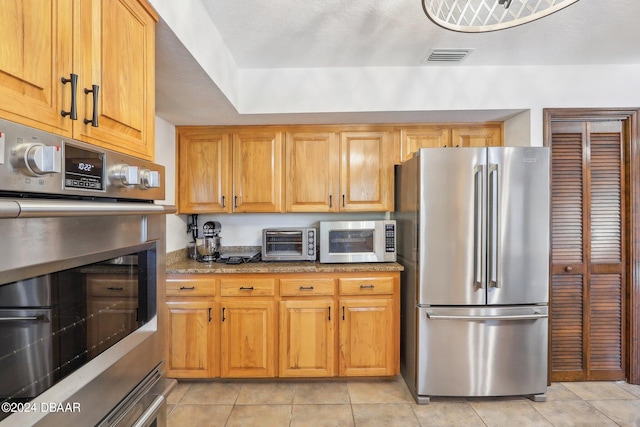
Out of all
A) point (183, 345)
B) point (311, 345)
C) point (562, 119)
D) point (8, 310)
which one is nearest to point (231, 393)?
point (183, 345)

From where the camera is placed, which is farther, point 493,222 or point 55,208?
point 493,222

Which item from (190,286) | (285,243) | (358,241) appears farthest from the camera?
(285,243)

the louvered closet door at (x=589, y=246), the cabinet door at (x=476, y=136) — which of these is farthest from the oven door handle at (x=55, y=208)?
the louvered closet door at (x=589, y=246)

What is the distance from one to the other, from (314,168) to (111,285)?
2010mm

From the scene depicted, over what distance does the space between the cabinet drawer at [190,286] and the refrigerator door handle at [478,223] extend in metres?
1.94

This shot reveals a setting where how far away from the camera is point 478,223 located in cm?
213

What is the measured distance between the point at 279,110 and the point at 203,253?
1404 millimetres

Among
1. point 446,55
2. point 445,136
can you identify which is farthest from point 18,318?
point 445,136

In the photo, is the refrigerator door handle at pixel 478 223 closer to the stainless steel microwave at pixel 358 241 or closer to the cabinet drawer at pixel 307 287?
the stainless steel microwave at pixel 358 241

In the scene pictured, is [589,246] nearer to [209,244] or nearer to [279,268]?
[279,268]

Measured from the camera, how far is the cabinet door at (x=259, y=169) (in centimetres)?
274

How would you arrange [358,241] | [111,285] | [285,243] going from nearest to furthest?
[111,285] < [358,241] < [285,243]

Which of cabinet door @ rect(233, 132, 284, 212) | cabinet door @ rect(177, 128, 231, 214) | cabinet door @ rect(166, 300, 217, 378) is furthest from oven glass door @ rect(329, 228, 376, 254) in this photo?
cabinet door @ rect(166, 300, 217, 378)

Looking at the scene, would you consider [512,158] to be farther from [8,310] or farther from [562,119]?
[8,310]
